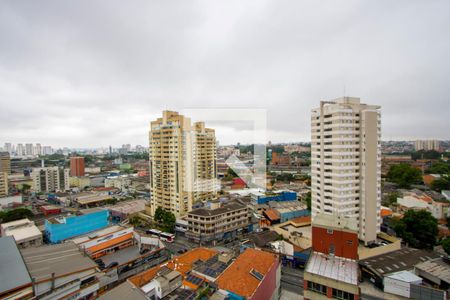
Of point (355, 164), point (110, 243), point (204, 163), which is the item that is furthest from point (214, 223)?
point (355, 164)

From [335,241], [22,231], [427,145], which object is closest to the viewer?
[335,241]

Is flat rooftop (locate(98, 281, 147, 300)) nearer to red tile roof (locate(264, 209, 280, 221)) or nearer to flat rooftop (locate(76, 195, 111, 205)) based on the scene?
red tile roof (locate(264, 209, 280, 221))

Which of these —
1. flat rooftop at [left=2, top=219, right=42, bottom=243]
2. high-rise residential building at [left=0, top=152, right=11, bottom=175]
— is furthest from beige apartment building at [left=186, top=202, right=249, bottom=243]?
high-rise residential building at [left=0, top=152, right=11, bottom=175]

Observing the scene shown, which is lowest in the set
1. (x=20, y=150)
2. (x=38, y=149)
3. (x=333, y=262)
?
(x=333, y=262)

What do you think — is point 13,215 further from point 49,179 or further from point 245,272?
point 245,272

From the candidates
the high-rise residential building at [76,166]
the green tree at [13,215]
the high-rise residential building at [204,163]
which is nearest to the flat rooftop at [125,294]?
the high-rise residential building at [204,163]

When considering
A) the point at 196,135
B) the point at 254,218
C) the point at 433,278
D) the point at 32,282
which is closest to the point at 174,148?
the point at 196,135

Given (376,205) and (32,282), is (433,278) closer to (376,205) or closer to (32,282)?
(376,205)
